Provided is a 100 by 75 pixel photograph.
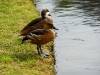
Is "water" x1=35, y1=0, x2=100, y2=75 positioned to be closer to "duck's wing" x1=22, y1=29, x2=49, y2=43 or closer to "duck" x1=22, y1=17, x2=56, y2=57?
"duck" x1=22, y1=17, x2=56, y2=57

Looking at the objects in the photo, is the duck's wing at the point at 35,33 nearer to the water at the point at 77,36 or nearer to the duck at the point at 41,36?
the duck at the point at 41,36

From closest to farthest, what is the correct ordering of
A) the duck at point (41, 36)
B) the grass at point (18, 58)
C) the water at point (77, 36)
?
the grass at point (18, 58) → the duck at point (41, 36) → the water at point (77, 36)

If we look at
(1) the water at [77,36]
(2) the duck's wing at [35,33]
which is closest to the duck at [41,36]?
(2) the duck's wing at [35,33]

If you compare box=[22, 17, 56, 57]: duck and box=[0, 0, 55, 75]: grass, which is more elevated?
box=[22, 17, 56, 57]: duck

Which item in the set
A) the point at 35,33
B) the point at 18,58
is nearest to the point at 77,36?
the point at 35,33

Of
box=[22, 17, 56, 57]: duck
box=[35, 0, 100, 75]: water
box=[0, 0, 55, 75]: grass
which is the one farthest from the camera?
box=[35, 0, 100, 75]: water

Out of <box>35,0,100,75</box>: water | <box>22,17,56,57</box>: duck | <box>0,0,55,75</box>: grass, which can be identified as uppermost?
<box>22,17,56,57</box>: duck

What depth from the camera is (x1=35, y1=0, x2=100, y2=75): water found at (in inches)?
396

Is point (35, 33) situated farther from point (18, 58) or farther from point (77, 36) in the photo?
point (77, 36)

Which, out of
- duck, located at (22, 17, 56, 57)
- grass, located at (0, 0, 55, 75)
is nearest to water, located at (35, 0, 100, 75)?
grass, located at (0, 0, 55, 75)

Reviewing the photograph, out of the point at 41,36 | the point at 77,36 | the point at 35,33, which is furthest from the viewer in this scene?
the point at 77,36

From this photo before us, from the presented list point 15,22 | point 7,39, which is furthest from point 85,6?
point 7,39

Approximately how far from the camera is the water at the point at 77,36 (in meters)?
10.1

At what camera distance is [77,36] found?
1355 centimetres
